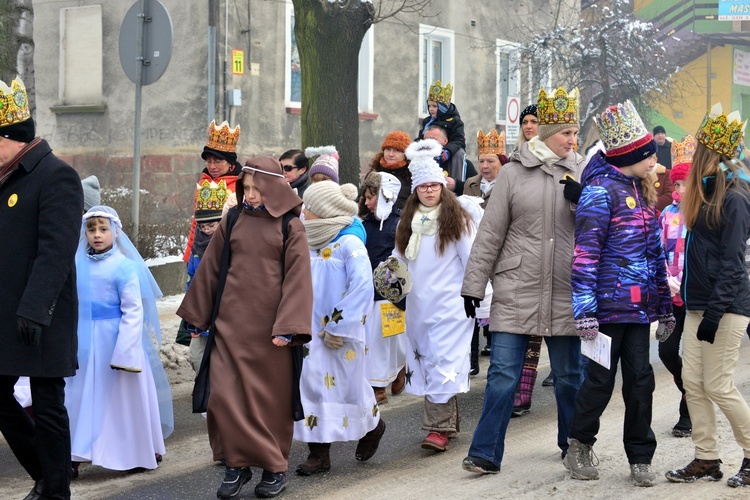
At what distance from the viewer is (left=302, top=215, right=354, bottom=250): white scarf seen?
705cm

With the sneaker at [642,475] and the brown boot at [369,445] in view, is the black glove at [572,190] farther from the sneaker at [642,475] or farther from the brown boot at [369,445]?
the brown boot at [369,445]

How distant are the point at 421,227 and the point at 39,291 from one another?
298cm

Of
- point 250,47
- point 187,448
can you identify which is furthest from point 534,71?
point 187,448

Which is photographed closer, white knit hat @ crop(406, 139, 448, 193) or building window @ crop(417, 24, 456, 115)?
white knit hat @ crop(406, 139, 448, 193)

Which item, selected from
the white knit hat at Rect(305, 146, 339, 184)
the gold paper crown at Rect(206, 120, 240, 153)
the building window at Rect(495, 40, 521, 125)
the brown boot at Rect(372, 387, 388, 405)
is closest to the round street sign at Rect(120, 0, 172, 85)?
the white knit hat at Rect(305, 146, 339, 184)

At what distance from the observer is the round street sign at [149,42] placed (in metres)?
11.5

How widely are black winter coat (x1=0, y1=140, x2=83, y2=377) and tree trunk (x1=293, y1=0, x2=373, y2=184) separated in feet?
22.3

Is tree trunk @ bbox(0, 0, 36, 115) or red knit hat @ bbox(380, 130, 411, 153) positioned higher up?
tree trunk @ bbox(0, 0, 36, 115)

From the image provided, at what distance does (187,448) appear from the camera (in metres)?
7.61

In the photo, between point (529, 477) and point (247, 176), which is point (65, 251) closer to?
point (247, 176)

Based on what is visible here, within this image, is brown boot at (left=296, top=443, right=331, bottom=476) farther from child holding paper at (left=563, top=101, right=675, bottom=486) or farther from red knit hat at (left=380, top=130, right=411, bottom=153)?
red knit hat at (left=380, top=130, right=411, bottom=153)

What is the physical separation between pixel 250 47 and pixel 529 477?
14.6 meters

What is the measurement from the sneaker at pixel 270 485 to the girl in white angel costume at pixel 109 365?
3.19 feet

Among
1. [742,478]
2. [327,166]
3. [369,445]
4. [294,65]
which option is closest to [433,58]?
[294,65]
